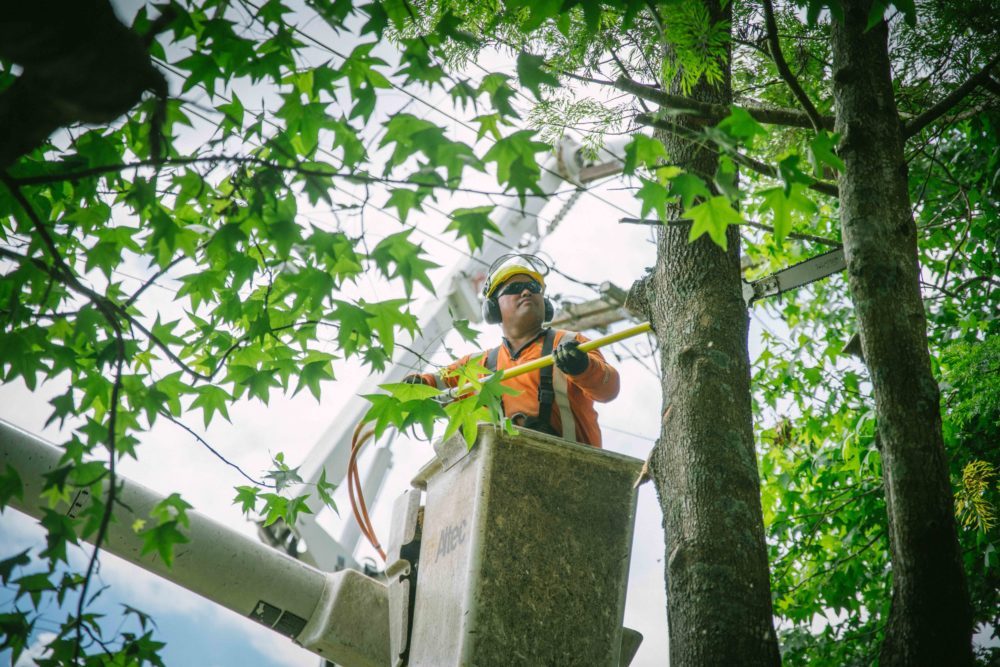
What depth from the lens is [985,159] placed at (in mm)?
4918

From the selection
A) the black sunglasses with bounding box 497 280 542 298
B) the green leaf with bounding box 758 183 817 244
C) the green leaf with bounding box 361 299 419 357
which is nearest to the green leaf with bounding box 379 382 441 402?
the green leaf with bounding box 361 299 419 357

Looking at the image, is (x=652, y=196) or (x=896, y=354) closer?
(x=652, y=196)

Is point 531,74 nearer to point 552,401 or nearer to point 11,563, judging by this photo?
point 11,563

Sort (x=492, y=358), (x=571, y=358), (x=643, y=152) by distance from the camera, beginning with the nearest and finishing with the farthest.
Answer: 1. (x=643, y=152)
2. (x=571, y=358)
3. (x=492, y=358)

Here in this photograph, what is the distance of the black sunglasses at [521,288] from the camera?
4.17 m

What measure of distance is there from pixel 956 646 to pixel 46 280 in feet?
7.67

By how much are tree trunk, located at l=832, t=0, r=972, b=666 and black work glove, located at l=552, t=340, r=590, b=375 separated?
1251 millimetres

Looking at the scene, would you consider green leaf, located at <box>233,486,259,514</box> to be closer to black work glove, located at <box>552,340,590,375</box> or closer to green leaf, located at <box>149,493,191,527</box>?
green leaf, located at <box>149,493,191,527</box>

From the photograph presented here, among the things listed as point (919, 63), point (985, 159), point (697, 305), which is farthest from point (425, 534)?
point (985, 159)

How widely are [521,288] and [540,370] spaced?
68cm

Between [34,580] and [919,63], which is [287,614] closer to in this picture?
[34,580]

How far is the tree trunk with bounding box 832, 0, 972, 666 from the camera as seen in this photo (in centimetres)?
188

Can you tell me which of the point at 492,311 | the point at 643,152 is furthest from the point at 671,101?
the point at 492,311

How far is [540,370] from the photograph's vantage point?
142 inches
